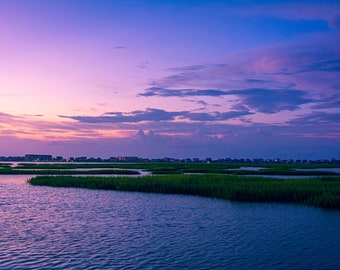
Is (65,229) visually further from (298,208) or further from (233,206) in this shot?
(298,208)

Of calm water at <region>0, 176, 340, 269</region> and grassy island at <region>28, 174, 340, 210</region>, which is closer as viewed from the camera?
calm water at <region>0, 176, 340, 269</region>

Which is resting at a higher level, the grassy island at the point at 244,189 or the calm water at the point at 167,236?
the grassy island at the point at 244,189

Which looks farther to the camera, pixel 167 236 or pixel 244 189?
pixel 244 189

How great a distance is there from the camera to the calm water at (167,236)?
1362 centimetres

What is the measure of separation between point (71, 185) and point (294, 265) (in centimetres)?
3470

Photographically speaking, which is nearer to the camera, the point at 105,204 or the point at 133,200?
the point at 105,204

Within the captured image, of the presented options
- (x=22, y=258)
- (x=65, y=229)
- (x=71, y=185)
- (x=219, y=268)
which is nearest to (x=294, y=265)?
(x=219, y=268)

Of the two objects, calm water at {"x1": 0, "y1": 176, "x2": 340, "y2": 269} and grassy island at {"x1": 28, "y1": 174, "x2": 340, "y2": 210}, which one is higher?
grassy island at {"x1": 28, "y1": 174, "x2": 340, "y2": 210}

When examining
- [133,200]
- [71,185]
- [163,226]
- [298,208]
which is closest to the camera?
[163,226]

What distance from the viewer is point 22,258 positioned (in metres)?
13.7

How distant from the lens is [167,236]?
17.6 metres

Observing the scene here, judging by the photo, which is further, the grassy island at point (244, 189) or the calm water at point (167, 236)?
the grassy island at point (244, 189)

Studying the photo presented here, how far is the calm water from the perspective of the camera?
13617 mm

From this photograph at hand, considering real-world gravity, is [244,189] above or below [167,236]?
above
